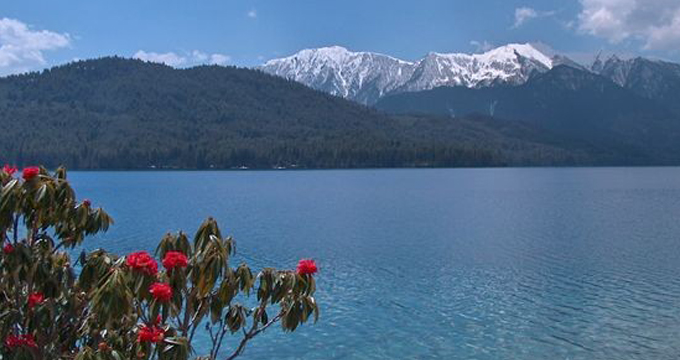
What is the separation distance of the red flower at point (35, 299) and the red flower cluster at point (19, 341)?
16.4 inches

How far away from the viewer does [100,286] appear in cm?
781

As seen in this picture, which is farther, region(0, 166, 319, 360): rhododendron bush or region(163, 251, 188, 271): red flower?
region(163, 251, 188, 271): red flower

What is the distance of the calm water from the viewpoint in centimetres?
2900

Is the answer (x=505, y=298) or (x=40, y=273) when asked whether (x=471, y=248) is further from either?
(x=40, y=273)

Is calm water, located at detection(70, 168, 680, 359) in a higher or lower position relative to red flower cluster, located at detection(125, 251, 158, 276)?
lower

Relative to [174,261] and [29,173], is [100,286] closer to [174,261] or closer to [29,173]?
[174,261]

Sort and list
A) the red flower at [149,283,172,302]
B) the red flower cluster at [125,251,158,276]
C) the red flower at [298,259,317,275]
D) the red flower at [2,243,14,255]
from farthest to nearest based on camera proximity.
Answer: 1. the red flower at [298,259,317,275]
2. the red flower at [2,243,14,255]
3. the red flower cluster at [125,251,158,276]
4. the red flower at [149,283,172,302]

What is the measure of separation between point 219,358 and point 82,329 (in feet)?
60.5

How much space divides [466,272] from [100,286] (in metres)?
40.6

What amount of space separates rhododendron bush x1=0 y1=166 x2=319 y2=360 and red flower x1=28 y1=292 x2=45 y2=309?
0.04 feet

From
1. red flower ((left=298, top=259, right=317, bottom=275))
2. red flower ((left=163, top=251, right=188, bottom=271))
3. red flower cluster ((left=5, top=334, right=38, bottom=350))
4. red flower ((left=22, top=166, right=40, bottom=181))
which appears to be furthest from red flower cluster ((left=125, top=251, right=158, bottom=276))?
red flower ((left=298, top=259, right=317, bottom=275))

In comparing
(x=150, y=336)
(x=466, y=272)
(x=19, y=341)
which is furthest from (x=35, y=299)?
(x=466, y=272)

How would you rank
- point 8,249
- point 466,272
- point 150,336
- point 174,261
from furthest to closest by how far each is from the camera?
point 466,272, point 8,249, point 174,261, point 150,336

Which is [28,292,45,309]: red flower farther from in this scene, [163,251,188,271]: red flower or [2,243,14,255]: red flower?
[163,251,188,271]: red flower
